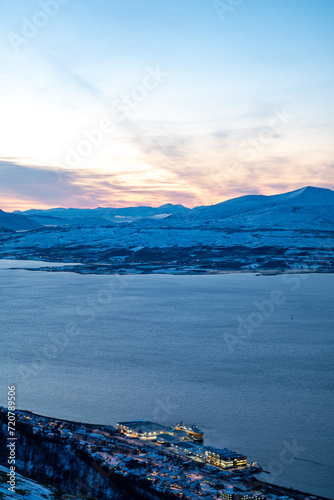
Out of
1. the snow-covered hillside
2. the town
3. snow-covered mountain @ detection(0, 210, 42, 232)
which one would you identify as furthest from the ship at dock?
snow-covered mountain @ detection(0, 210, 42, 232)

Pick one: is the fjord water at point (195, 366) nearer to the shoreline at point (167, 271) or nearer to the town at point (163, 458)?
the town at point (163, 458)

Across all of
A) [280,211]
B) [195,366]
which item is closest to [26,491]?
[195,366]

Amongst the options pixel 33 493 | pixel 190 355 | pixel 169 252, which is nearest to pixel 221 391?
pixel 190 355

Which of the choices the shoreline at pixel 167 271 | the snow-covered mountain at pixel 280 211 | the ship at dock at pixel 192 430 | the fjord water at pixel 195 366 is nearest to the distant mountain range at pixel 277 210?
the snow-covered mountain at pixel 280 211

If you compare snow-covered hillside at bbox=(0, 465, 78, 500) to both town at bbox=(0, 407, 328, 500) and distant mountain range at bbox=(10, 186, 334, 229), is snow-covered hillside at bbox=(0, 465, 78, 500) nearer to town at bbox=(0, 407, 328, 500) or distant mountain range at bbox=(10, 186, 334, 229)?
town at bbox=(0, 407, 328, 500)

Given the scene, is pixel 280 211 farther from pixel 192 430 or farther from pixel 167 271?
pixel 192 430

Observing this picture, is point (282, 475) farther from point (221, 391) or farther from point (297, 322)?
point (297, 322)
